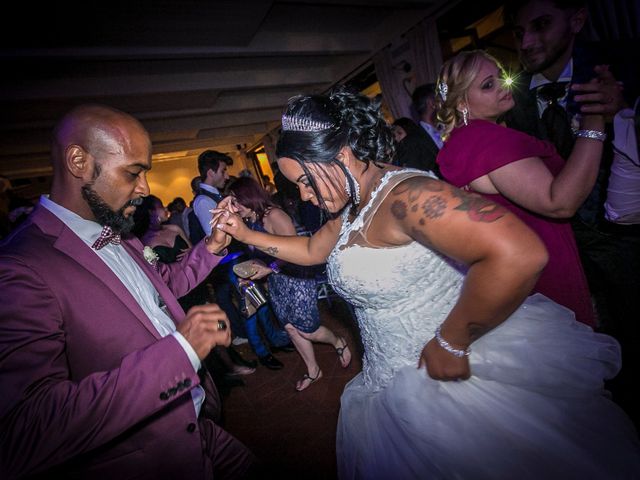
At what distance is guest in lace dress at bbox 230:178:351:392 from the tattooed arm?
1.98 meters

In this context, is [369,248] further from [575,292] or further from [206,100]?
[206,100]

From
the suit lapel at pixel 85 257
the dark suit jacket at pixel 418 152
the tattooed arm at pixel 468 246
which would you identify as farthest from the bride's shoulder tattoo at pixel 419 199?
the dark suit jacket at pixel 418 152

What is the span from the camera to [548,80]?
6.13ft

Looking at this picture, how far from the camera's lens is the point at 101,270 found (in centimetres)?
126

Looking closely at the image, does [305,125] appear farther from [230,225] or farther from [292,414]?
[292,414]

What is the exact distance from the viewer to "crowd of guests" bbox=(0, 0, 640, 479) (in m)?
0.97

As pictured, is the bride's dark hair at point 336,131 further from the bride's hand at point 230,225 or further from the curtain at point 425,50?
the curtain at point 425,50

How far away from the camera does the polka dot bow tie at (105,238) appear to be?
138cm

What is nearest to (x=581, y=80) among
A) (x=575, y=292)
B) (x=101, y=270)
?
(x=575, y=292)

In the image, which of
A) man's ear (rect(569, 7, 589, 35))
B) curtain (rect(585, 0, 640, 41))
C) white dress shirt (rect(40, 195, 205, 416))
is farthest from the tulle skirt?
curtain (rect(585, 0, 640, 41))

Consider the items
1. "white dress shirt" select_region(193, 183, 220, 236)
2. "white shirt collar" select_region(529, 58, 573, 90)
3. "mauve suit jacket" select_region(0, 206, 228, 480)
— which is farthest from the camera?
"white dress shirt" select_region(193, 183, 220, 236)

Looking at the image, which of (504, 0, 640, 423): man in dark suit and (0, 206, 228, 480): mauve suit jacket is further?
(504, 0, 640, 423): man in dark suit

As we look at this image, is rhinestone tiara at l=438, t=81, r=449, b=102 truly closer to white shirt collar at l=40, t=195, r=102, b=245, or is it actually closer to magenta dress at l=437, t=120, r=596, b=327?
magenta dress at l=437, t=120, r=596, b=327

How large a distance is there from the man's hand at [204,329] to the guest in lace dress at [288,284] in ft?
5.87
